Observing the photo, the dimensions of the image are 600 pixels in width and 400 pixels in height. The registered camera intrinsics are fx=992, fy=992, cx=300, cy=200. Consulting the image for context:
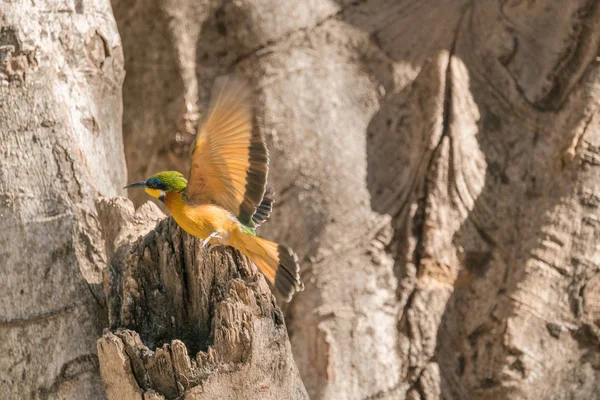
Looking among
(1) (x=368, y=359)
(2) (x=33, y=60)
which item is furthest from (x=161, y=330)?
(1) (x=368, y=359)

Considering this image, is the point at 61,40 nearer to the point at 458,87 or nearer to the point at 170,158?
the point at 170,158

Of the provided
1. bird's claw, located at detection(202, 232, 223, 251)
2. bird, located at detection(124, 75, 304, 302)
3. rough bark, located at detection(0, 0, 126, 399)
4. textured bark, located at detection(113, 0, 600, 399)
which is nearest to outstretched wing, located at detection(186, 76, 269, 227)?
bird, located at detection(124, 75, 304, 302)

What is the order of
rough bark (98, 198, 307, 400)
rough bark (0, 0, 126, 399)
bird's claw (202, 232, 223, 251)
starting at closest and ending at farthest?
rough bark (98, 198, 307, 400)
bird's claw (202, 232, 223, 251)
rough bark (0, 0, 126, 399)

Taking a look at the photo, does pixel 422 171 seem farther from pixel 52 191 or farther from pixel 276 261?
pixel 52 191

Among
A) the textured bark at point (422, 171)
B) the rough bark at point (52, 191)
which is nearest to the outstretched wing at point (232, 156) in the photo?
the rough bark at point (52, 191)

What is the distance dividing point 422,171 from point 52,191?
1623 mm

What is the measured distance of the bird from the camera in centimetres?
271

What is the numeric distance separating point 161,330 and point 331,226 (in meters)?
1.47

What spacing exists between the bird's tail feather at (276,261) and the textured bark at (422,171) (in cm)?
112

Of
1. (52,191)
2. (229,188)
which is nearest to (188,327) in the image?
(229,188)

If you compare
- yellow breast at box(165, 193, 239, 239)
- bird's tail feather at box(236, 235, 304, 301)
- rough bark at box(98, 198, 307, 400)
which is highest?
yellow breast at box(165, 193, 239, 239)

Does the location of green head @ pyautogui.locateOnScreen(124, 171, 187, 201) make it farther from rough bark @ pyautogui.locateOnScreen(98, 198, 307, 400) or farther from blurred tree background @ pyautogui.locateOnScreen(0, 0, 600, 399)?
blurred tree background @ pyautogui.locateOnScreen(0, 0, 600, 399)

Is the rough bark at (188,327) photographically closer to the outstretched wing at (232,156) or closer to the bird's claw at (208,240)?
the bird's claw at (208,240)

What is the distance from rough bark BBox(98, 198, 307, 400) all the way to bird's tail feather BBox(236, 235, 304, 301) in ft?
0.38
